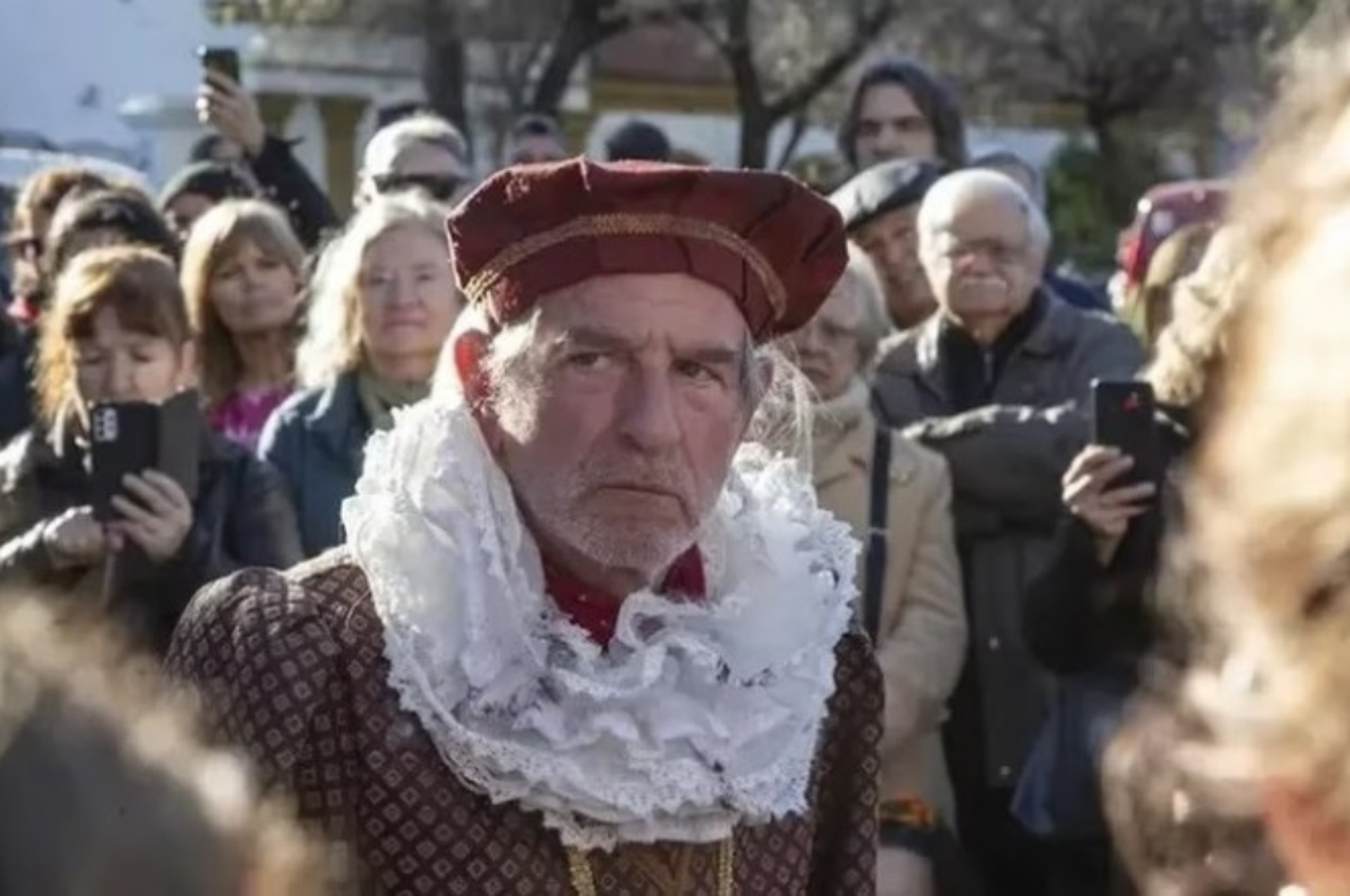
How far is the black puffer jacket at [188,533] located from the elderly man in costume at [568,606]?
145 cm

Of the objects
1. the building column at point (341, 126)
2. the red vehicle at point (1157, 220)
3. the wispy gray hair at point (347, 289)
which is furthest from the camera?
the building column at point (341, 126)

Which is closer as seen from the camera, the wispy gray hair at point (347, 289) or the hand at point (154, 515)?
the hand at point (154, 515)

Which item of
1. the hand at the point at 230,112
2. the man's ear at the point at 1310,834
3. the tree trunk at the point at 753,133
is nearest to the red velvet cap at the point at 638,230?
the man's ear at the point at 1310,834

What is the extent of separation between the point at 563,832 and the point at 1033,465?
237 centimetres

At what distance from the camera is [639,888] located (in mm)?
2660

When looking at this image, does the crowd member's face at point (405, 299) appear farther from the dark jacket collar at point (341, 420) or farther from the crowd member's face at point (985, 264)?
the crowd member's face at point (985, 264)

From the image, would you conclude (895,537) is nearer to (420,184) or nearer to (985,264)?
(985,264)

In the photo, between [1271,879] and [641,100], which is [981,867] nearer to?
[1271,879]

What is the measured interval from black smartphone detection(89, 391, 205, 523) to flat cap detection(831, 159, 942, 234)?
1860mm

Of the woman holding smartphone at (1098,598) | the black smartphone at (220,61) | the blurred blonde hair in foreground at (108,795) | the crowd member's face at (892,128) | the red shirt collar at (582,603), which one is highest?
the black smartphone at (220,61)

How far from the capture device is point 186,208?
7312mm

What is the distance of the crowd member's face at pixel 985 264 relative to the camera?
5.32 meters

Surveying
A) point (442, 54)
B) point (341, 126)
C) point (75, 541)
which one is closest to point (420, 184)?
point (75, 541)

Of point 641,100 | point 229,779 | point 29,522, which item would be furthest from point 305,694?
point 641,100
